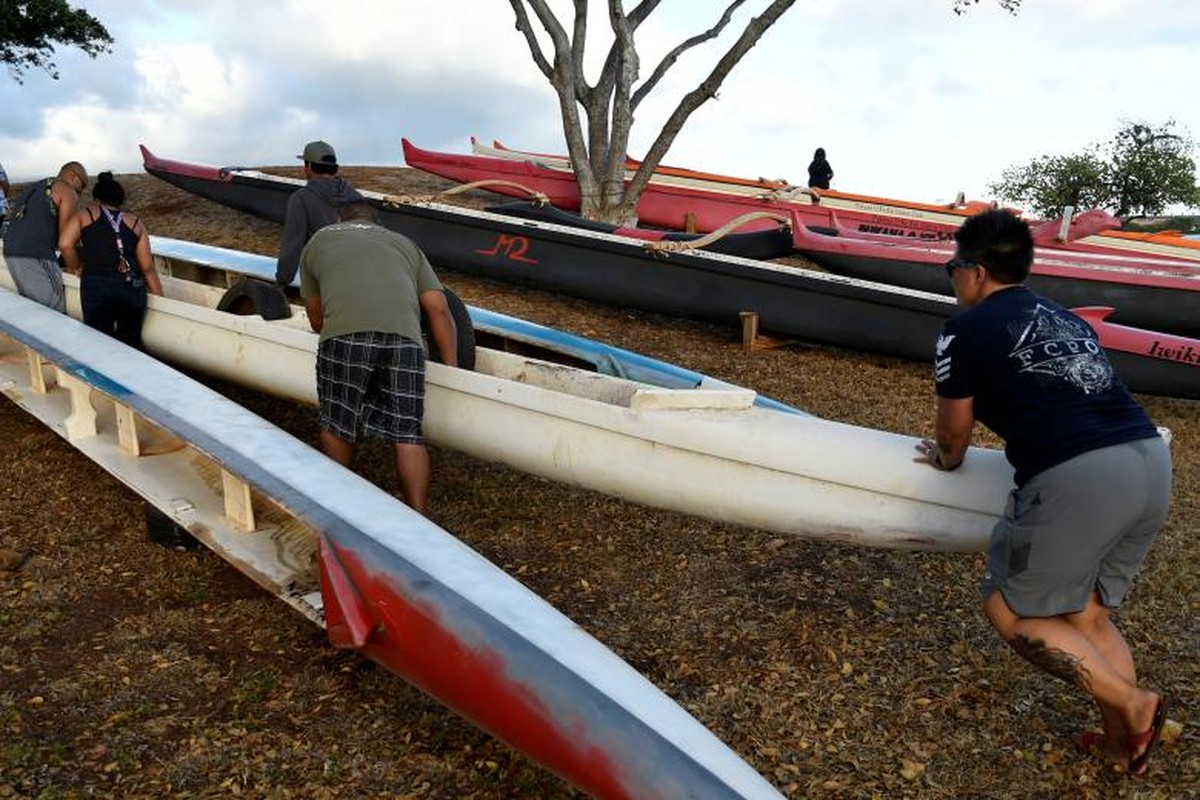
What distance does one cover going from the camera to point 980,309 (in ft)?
9.41

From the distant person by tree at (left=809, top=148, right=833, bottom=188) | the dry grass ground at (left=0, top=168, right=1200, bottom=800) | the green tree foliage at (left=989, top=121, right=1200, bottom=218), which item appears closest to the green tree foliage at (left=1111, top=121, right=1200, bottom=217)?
the green tree foliage at (left=989, top=121, right=1200, bottom=218)

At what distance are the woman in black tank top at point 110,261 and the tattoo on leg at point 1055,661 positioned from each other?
5722mm

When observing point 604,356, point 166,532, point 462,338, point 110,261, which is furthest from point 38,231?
point 604,356

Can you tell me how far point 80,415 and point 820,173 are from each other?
1402cm

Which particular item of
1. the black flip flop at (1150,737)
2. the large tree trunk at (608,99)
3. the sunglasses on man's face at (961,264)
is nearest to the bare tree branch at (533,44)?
the large tree trunk at (608,99)

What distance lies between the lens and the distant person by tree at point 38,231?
257 inches

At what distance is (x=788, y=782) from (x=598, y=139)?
11.0 meters

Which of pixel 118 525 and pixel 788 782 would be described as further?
pixel 118 525

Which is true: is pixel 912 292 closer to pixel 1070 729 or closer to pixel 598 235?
pixel 598 235

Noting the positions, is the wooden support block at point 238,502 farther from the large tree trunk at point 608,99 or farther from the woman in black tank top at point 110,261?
the large tree trunk at point 608,99

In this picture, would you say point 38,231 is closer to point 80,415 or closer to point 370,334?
point 80,415

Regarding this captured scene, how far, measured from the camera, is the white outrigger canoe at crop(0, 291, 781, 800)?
2545mm

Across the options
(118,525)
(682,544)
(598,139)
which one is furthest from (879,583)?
(598,139)

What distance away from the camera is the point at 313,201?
6215mm
